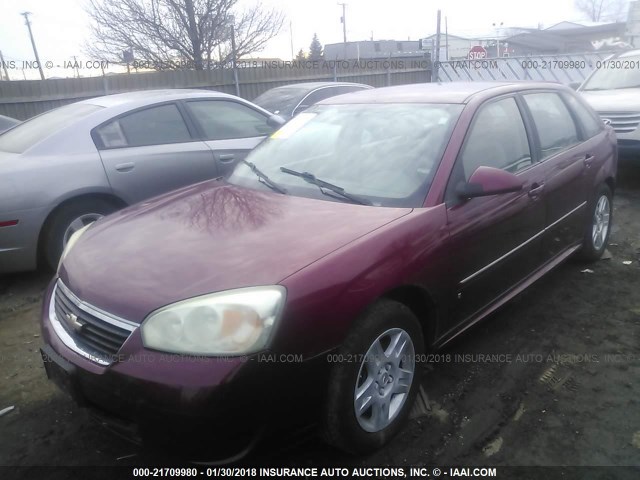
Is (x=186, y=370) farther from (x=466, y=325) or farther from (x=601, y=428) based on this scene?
(x=601, y=428)

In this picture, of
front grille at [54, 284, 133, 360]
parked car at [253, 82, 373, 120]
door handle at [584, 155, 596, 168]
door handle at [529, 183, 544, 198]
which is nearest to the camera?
front grille at [54, 284, 133, 360]

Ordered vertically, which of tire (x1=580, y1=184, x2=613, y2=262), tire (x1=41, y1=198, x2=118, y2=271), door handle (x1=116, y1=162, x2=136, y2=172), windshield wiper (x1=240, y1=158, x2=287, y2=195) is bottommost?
tire (x1=580, y1=184, x2=613, y2=262)

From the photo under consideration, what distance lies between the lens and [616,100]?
7137 mm

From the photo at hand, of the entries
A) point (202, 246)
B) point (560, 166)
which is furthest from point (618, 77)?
point (202, 246)

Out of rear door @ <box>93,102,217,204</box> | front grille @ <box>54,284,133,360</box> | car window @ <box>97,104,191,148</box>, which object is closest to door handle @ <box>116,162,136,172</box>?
rear door @ <box>93,102,217,204</box>

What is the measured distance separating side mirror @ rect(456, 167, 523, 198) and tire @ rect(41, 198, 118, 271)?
3202 mm

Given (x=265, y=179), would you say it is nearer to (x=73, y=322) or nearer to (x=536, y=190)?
(x=73, y=322)

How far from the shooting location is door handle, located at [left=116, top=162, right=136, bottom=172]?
14.6 ft

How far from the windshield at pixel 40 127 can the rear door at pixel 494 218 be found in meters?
3.52

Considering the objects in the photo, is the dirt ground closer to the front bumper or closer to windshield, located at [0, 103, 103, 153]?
the front bumper

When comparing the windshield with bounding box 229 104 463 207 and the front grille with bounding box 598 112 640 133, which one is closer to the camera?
the windshield with bounding box 229 104 463 207

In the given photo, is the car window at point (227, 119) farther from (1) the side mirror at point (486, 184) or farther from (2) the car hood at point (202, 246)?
(1) the side mirror at point (486, 184)

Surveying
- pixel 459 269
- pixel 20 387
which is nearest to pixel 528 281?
pixel 459 269

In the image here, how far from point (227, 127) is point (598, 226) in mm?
3652
